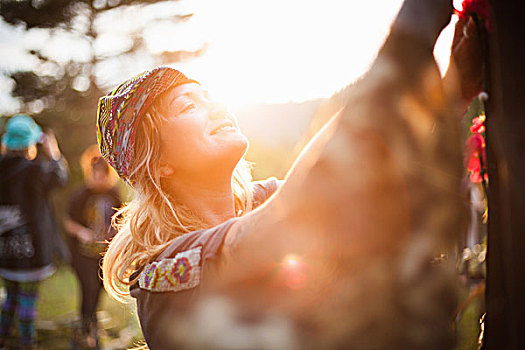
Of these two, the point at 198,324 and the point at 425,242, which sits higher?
the point at 425,242

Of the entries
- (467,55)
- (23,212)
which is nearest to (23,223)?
(23,212)

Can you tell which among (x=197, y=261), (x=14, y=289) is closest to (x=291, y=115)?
(x=14, y=289)

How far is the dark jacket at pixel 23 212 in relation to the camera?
179 inches

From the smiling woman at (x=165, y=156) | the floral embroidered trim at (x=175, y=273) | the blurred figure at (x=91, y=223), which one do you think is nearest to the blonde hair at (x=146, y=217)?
the smiling woman at (x=165, y=156)

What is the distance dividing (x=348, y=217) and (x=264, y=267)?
153 millimetres

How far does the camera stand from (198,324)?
80 cm

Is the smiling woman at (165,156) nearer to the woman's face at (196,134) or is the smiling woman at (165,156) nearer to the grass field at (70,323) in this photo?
the woman's face at (196,134)

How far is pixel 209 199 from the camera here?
1330 mm

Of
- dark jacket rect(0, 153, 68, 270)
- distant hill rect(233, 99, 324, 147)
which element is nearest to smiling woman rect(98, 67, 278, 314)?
dark jacket rect(0, 153, 68, 270)

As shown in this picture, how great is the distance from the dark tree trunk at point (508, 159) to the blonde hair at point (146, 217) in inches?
31.1

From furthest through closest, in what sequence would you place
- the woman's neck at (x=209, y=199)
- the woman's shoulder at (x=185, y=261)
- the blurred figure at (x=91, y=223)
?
the blurred figure at (x=91, y=223) < the woman's neck at (x=209, y=199) < the woman's shoulder at (x=185, y=261)

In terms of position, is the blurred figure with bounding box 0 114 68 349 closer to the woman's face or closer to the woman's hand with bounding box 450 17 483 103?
the woman's face

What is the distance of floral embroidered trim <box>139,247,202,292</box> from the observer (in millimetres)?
828

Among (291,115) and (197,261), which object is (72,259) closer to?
(291,115)
